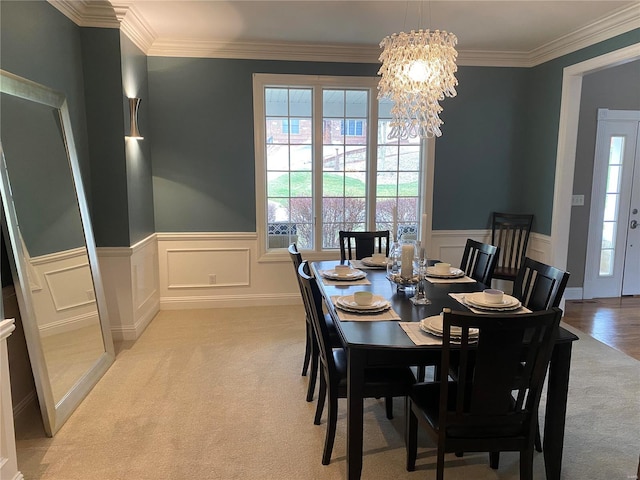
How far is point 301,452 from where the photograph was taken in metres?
2.30

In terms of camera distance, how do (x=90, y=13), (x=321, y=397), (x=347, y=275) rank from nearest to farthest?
(x=321, y=397) < (x=347, y=275) < (x=90, y=13)

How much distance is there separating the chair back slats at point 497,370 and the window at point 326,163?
309cm

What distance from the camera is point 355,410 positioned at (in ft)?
6.23

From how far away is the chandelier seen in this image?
107 inches

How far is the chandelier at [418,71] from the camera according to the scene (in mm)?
2713

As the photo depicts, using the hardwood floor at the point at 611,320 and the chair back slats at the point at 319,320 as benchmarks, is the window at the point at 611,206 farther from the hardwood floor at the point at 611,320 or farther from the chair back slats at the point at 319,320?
the chair back slats at the point at 319,320

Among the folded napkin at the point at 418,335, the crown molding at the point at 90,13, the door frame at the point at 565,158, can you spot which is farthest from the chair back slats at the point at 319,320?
the door frame at the point at 565,158

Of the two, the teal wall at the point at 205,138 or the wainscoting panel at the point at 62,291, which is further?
the teal wall at the point at 205,138

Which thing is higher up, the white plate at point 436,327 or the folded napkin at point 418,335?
the white plate at point 436,327

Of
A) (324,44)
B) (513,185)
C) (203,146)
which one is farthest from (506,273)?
(203,146)

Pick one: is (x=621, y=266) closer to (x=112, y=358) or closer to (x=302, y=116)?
(x=302, y=116)

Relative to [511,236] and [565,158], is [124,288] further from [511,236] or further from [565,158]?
[565,158]

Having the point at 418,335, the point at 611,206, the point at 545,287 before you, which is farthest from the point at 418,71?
the point at 611,206

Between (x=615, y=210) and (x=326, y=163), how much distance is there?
10.7 feet
